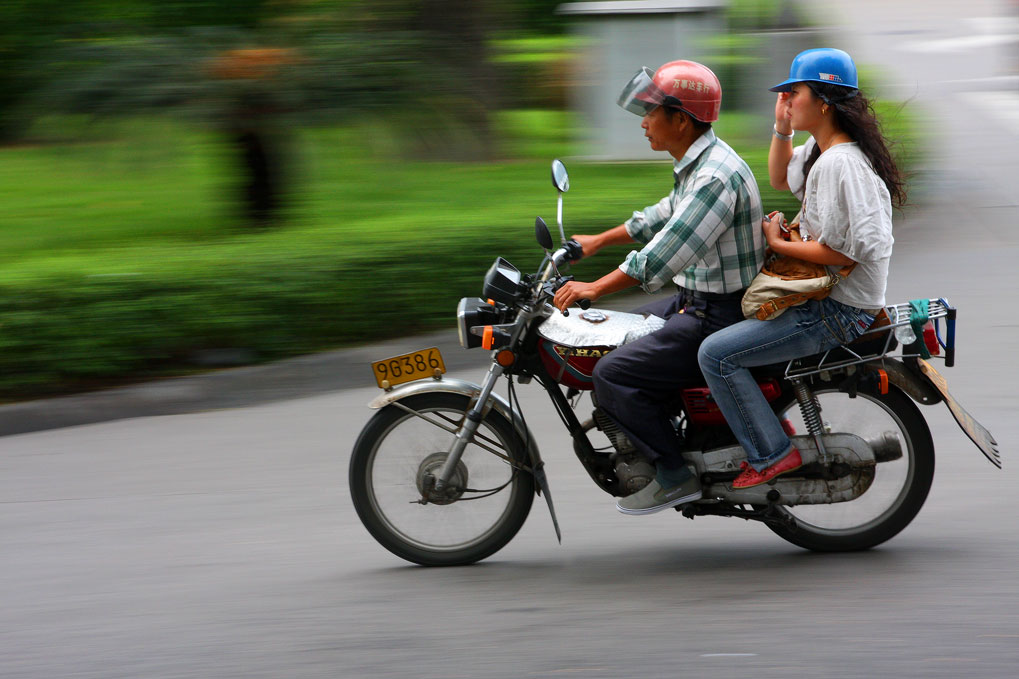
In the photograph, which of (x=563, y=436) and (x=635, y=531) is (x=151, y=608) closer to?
(x=635, y=531)

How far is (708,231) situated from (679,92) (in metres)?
0.48

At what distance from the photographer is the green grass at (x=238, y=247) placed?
6.63 m

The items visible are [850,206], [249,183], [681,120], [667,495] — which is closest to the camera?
[850,206]

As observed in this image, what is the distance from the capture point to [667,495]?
4.27 m

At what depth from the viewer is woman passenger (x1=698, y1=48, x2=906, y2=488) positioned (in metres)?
3.97

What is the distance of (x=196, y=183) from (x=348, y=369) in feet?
12.6

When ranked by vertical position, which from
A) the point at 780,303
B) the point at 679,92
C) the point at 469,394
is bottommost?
the point at 469,394

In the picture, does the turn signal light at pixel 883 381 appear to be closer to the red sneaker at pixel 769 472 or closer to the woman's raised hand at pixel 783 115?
the red sneaker at pixel 769 472

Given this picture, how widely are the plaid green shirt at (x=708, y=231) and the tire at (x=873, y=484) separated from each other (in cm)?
57

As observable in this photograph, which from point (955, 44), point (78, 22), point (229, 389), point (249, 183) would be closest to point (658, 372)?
point (229, 389)

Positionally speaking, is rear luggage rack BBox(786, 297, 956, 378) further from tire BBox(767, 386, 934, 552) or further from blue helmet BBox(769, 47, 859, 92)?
blue helmet BBox(769, 47, 859, 92)

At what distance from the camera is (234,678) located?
3.71 meters

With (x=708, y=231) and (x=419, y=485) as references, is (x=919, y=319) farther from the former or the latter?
(x=419, y=485)

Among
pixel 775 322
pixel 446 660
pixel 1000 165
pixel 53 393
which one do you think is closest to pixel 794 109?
pixel 775 322
